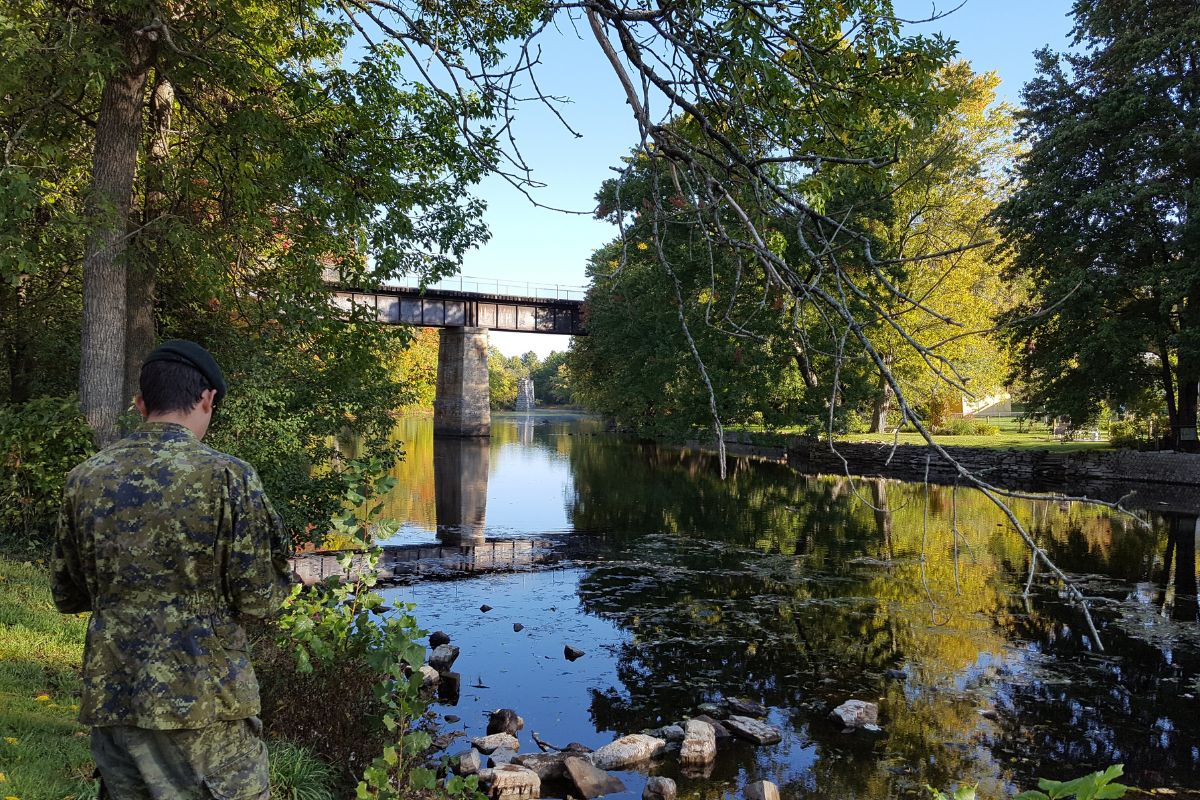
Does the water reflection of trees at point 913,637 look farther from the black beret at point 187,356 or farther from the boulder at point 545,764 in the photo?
the black beret at point 187,356

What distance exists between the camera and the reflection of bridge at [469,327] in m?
48.7

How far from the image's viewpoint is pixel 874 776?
7.13m

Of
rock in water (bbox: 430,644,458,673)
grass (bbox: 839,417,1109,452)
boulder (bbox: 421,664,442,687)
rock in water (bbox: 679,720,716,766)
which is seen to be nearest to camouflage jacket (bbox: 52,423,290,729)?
rock in water (bbox: 679,720,716,766)

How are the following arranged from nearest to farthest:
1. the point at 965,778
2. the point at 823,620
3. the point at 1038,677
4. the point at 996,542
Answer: the point at 965,778 → the point at 1038,677 → the point at 823,620 → the point at 996,542

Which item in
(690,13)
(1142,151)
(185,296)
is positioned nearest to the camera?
(690,13)

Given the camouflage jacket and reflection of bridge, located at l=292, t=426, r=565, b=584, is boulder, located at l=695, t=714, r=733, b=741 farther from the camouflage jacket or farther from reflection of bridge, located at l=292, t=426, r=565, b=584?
the camouflage jacket

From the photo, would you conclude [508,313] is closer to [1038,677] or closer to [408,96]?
[408,96]

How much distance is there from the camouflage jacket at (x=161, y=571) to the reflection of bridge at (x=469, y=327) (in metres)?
44.6

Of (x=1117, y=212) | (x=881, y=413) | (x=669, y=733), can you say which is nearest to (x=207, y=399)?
(x=669, y=733)

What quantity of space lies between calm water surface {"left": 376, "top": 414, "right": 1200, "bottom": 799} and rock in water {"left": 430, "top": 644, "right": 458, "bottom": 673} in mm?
209

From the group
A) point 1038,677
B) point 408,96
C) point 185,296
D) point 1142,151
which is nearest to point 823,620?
point 1038,677

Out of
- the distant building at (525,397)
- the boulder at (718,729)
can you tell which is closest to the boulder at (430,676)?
the boulder at (718,729)

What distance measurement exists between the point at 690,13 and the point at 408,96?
974 cm

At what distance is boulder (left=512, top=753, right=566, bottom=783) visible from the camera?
7031 millimetres
